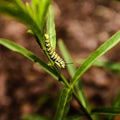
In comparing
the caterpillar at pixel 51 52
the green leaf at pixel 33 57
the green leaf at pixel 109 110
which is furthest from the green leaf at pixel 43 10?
the green leaf at pixel 109 110

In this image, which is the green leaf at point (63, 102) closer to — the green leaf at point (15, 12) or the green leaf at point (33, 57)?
the green leaf at point (33, 57)

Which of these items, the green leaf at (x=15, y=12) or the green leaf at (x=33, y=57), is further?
the green leaf at (x=33, y=57)

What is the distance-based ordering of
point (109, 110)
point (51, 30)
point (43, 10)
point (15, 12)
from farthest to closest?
point (109, 110)
point (51, 30)
point (43, 10)
point (15, 12)

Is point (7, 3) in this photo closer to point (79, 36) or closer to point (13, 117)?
point (13, 117)

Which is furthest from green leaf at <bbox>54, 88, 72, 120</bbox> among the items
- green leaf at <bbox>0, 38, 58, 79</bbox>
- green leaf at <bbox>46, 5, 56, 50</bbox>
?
green leaf at <bbox>46, 5, 56, 50</bbox>

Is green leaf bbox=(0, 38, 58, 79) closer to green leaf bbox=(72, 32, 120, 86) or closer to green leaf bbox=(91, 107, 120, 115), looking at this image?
green leaf bbox=(72, 32, 120, 86)

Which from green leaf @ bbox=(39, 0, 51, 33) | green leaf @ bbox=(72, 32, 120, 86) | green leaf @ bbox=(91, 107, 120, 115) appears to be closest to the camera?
green leaf @ bbox=(39, 0, 51, 33)

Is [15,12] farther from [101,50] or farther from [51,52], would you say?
[101,50]

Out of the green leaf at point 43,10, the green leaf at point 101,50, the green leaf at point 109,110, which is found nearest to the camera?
the green leaf at point 43,10

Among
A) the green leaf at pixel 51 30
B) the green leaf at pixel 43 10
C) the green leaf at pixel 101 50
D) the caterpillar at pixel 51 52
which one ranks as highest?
the green leaf at pixel 43 10

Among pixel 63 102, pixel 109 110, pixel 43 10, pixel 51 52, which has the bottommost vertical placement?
pixel 109 110

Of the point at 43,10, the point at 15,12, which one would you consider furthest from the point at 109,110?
the point at 15,12

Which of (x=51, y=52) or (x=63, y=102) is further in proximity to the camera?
(x=63, y=102)

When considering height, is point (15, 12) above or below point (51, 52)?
above
